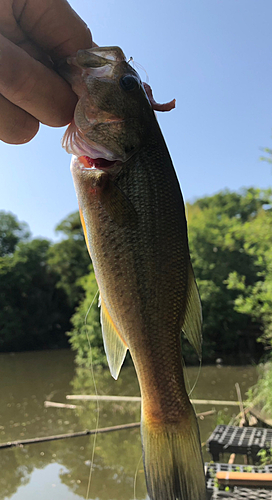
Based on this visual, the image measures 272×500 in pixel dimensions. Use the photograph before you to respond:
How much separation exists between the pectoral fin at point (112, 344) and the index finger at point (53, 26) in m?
0.86

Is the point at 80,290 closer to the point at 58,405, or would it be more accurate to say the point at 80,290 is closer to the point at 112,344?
the point at 58,405

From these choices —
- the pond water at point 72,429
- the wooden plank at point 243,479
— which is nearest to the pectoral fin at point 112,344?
the wooden plank at point 243,479

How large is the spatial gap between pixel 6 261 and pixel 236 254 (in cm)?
1334

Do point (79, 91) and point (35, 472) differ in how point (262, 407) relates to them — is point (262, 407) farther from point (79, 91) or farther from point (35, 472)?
point (79, 91)

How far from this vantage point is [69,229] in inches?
1193

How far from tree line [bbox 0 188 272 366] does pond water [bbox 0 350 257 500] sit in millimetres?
2175

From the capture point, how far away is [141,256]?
1.20m

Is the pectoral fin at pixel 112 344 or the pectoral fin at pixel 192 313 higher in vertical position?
the pectoral fin at pixel 192 313

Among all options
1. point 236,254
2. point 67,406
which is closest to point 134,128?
point 67,406

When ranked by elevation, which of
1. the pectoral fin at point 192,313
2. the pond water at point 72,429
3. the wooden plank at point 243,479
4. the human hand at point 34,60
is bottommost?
the pond water at point 72,429

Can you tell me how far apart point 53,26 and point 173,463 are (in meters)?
1.37

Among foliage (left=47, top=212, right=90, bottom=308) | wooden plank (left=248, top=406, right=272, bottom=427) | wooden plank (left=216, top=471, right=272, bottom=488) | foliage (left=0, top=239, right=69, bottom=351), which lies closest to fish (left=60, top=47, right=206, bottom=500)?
wooden plank (left=216, top=471, right=272, bottom=488)

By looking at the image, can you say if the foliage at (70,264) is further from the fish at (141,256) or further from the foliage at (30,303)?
the fish at (141,256)

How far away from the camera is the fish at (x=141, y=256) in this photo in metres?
1.19
